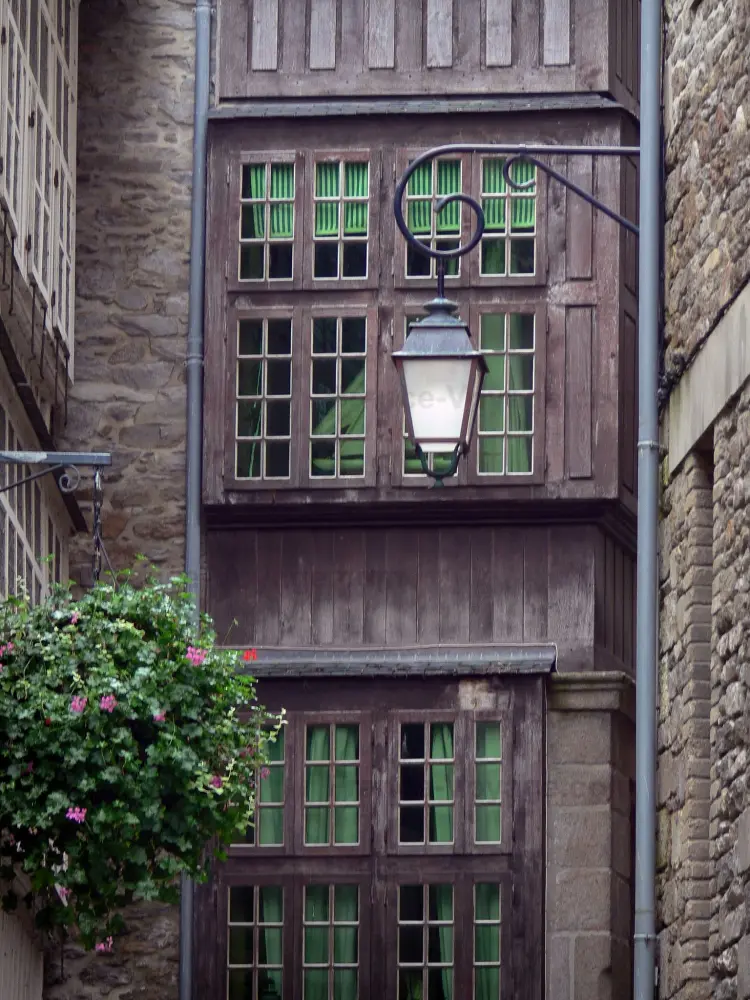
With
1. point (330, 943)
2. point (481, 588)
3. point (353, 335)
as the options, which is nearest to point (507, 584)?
point (481, 588)

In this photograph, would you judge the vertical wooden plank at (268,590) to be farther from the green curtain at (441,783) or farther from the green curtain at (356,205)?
the green curtain at (356,205)

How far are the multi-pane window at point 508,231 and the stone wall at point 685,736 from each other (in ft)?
17.7

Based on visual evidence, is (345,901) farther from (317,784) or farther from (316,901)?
(317,784)

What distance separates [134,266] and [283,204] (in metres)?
1.08

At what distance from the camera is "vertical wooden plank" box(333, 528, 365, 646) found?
1823cm

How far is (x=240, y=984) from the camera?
17828 millimetres

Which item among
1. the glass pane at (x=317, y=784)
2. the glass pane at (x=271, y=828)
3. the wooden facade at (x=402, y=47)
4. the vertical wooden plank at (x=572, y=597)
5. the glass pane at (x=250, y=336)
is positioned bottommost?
the glass pane at (x=271, y=828)

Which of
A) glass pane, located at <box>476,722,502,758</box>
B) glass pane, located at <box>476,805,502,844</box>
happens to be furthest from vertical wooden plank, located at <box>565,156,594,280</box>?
glass pane, located at <box>476,805,502,844</box>

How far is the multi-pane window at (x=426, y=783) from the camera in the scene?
17.9m

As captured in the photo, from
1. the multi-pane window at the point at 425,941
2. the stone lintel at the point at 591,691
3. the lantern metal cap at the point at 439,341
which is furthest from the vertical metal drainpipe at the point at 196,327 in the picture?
the lantern metal cap at the point at 439,341

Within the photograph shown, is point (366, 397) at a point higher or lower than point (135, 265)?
lower

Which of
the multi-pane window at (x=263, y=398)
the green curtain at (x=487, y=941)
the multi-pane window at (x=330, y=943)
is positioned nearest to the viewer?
the green curtain at (x=487, y=941)

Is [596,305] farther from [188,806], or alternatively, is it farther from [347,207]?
[188,806]

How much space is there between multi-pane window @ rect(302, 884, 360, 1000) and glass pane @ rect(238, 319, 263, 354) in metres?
3.52
